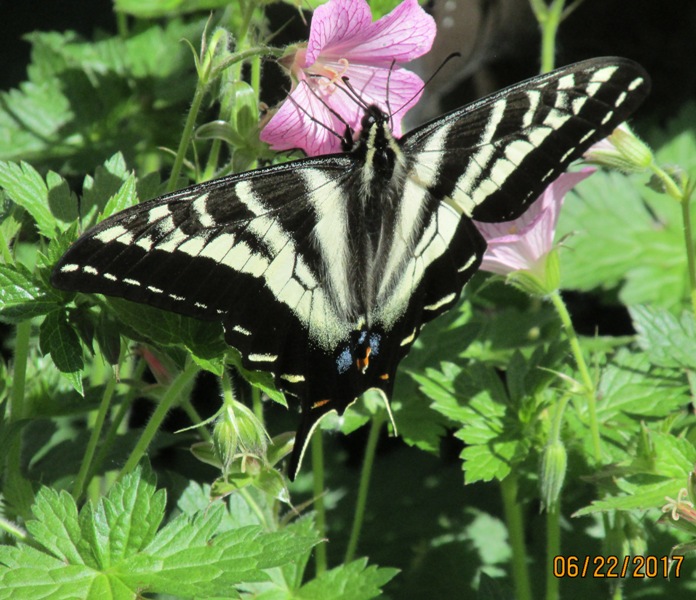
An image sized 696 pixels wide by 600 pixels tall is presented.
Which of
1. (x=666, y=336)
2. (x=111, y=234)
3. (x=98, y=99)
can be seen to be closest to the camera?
(x=111, y=234)

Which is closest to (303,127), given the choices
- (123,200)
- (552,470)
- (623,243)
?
(123,200)

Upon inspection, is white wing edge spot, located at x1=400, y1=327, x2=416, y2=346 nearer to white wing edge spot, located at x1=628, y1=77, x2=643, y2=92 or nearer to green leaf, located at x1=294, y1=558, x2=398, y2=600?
green leaf, located at x1=294, y1=558, x2=398, y2=600

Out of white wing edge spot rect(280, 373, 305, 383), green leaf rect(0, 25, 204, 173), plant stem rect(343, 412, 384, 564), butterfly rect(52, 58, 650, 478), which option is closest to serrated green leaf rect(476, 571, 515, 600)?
plant stem rect(343, 412, 384, 564)

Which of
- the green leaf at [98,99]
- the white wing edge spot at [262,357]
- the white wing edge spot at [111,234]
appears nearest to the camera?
the white wing edge spot at [111,234]

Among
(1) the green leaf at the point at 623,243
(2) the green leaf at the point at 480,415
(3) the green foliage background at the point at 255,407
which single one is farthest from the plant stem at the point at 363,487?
(1) the green leaf at the point at 623,243

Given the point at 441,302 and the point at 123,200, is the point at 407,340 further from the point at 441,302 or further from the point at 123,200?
the point at 123,200

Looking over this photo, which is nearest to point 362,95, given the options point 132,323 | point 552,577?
point 132,323

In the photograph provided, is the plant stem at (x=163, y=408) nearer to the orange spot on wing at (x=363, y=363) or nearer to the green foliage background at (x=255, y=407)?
the green foliage background at (x=255, y=407)
